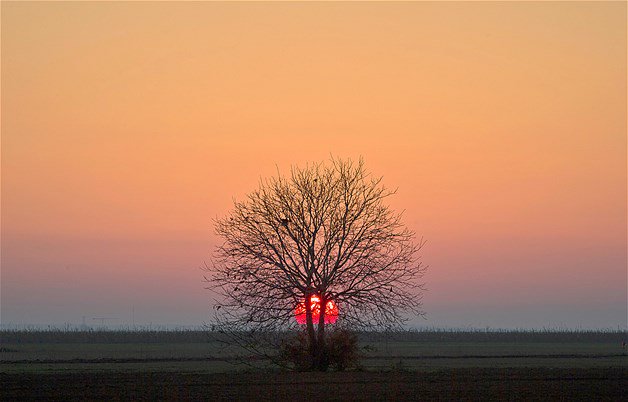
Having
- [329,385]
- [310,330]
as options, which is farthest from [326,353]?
[329,385]

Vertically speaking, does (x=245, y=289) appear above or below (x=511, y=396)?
above

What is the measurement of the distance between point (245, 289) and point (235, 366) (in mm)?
7720

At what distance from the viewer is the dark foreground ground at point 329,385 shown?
27.5m

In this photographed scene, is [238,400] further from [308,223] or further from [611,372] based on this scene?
[611,372]

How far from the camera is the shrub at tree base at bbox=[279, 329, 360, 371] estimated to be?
131 feet

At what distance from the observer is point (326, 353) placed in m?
40.2

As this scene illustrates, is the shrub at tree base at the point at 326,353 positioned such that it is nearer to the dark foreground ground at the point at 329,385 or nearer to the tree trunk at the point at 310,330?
the tree trunk at the point at 310,330

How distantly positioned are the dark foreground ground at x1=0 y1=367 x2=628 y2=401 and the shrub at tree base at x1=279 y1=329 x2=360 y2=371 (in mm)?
1372

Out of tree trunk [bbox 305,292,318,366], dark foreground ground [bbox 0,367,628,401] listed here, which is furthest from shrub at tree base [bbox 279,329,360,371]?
dark foreground ground [bbox 0,367,628,401]

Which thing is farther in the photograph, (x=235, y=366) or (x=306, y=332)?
(x=235, y=366)

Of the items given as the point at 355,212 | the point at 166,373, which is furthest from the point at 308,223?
the point at 166,373

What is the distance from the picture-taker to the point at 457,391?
29.0m

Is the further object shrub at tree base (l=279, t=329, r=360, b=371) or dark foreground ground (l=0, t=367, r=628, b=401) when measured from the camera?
shrub at tree base (l=279, t=329, r=360, b=371)

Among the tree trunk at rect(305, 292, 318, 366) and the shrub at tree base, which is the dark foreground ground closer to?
the shrub at tree base
